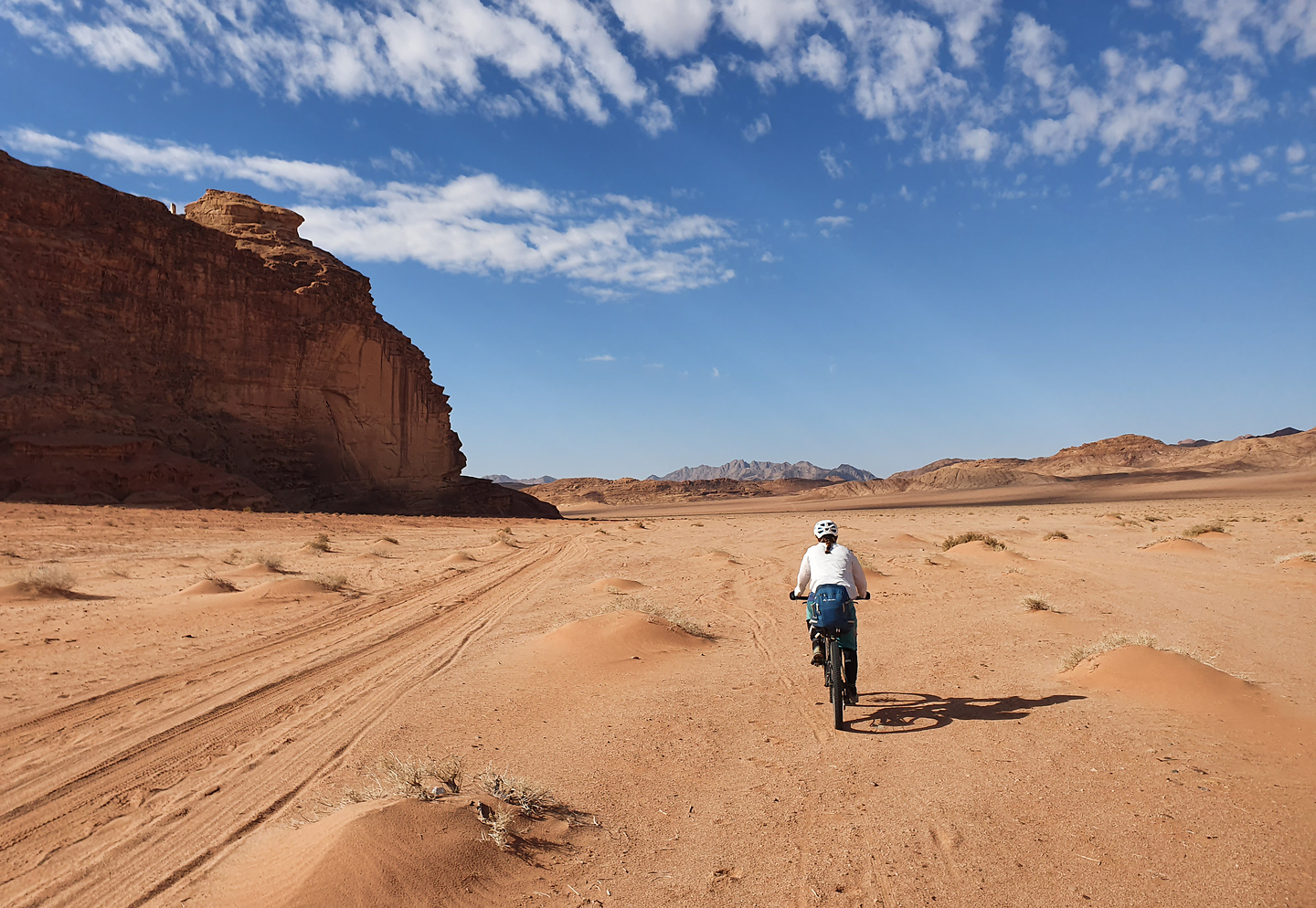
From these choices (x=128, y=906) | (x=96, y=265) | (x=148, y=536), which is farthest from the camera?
(x=96, y=265)

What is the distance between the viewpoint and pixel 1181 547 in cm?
2020

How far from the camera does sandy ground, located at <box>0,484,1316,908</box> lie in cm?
371

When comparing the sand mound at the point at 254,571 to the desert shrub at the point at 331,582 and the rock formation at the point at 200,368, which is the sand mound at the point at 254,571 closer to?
the desert shrub at the point at 331,582

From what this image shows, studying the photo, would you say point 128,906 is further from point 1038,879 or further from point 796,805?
point 1038,879

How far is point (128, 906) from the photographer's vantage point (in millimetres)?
3432

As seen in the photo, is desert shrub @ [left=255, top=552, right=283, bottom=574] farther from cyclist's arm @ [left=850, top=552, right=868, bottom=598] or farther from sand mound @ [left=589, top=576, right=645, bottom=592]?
cyclist's arm @ [left=850, top=552, right=868, bottom=598]

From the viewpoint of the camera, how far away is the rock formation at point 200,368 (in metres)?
33.3

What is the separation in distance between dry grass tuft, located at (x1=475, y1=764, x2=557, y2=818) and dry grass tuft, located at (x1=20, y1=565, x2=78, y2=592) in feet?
39.6

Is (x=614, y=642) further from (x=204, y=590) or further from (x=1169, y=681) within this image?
(x=204, y=590)

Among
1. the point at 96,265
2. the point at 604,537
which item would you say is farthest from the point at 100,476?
the point at 604,537

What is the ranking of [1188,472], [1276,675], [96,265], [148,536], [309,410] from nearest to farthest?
[1276,675]
[148,536]
[96,265]
[309,410]
[1188,472]

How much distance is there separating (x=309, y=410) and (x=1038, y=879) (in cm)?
4834

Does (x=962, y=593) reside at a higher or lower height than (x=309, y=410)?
lower

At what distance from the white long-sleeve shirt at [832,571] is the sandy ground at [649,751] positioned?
1233 mm
